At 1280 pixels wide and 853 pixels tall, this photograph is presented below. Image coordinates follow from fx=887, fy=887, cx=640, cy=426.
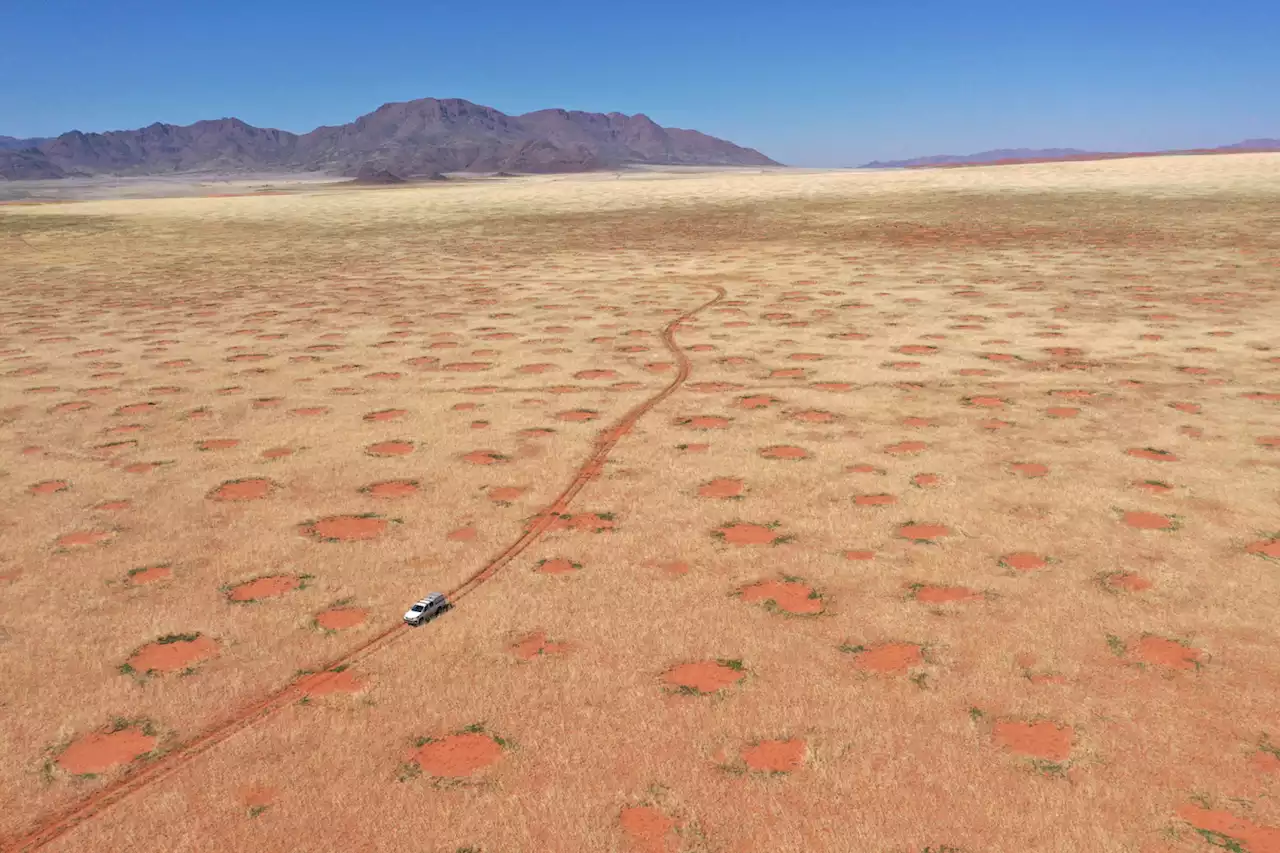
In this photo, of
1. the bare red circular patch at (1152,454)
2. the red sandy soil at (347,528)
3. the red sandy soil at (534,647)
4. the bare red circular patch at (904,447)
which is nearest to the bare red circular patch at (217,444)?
the red sandy soil at (347,528)

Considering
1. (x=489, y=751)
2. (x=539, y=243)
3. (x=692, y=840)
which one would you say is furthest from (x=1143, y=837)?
(x=539, y=243)

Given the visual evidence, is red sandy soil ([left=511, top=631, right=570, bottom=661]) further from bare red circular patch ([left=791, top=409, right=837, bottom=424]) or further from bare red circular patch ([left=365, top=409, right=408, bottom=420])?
bare red circular patch ([left=365, top=409, right=408, bottom=420])

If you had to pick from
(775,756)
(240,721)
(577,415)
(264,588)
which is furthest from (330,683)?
(577,415)

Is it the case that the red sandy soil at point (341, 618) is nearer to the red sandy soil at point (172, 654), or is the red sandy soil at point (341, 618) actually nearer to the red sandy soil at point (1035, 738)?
the red sandy soil at point (172, 654)

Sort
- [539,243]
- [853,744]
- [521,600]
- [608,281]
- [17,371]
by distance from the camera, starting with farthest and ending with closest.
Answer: [539,243], [608,281], [17,371], [521,600], [853,744]

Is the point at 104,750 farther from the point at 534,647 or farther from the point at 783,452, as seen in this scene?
the point at 783,452

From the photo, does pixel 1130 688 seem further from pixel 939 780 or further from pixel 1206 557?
pixel 1206 557

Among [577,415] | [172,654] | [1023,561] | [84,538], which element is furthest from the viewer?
[577,415]
